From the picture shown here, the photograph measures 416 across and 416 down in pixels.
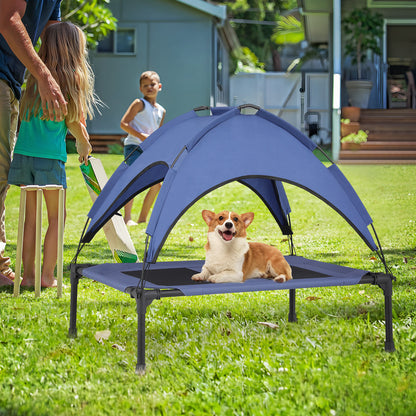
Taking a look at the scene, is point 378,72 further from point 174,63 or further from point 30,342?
point 30,342

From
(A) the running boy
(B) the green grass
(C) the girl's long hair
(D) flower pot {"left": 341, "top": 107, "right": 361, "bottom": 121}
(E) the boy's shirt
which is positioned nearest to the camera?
(B) the green grass

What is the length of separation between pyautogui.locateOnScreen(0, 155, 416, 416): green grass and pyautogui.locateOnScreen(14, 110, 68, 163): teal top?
3.30 feet

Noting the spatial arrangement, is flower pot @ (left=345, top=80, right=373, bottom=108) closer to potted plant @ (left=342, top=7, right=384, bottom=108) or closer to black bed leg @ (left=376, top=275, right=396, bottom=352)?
potted plant @ (left=342, top=7, right=384, bottom=108)

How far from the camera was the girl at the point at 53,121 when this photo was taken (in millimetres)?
5246

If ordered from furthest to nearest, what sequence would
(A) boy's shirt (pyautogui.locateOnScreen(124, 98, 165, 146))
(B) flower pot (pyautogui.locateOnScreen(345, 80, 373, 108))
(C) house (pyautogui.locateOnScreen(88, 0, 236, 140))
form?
(C) house (pyautogui.locateOnScreen(88, 0, 236, 140))
(B) flower pot (pyautogui.locateOnScreen(345, 80, 373, 108))
(A) boy's shirt (pyautogui.locateOnScreen(124, 98, 165, 146))

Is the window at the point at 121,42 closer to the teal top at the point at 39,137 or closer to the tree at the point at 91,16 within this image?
the tree at the point at 91,16

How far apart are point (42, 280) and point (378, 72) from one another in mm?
13104

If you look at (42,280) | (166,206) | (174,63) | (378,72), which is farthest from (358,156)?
(166,206)

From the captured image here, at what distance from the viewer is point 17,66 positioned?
525cm

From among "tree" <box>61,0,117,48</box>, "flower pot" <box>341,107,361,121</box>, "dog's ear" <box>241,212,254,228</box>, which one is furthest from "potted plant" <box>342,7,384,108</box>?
"dog's ear" <box>241,212,254,228</box>

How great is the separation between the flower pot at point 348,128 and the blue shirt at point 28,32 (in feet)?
32.5

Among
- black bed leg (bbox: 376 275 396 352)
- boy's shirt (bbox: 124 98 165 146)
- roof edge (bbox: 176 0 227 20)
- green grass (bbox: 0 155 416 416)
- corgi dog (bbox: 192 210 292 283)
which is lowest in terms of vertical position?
green grass (bbox: 0 155 416 416)

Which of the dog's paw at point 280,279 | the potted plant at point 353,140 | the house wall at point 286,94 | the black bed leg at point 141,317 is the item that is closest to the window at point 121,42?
the house wall at point 286,94

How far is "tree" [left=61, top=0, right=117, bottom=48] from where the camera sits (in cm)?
1473
